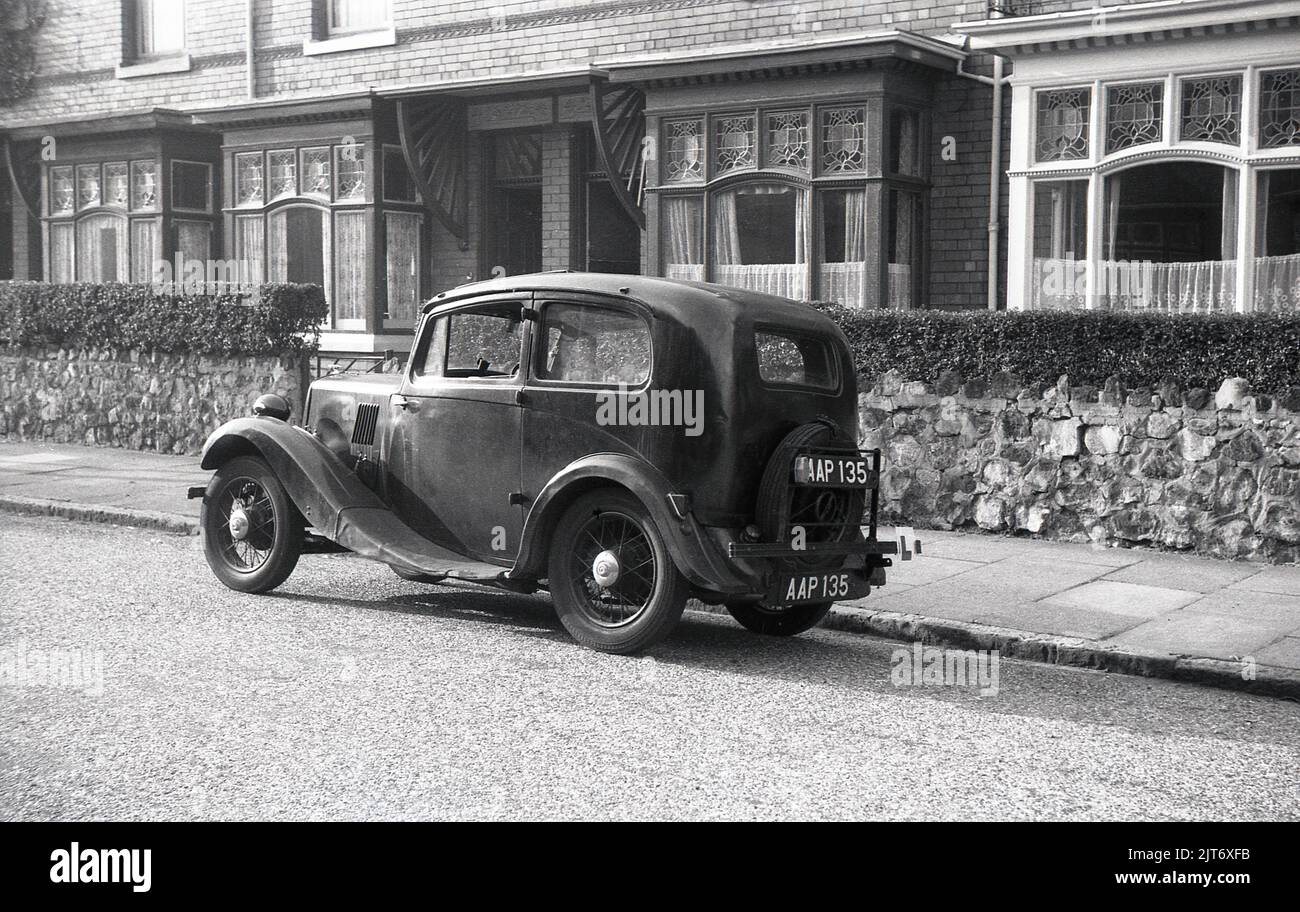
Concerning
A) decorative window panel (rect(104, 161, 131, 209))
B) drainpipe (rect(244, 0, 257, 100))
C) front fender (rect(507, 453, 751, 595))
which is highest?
drainpipe (rect(244, 0, 257, 100))

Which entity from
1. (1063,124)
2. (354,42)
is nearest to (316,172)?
(354,42)

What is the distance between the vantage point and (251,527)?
28.3 ft

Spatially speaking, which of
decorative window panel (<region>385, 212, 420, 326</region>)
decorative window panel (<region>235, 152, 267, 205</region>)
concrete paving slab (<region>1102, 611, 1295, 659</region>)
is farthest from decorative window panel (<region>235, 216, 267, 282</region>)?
concrete paving slab (<region>1102, 611, 1295, 659</region>)

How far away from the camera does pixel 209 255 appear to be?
20.6 metres

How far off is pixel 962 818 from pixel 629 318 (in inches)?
136

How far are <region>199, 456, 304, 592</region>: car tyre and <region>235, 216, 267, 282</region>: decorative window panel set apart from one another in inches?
439

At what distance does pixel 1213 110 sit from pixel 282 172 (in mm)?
11750

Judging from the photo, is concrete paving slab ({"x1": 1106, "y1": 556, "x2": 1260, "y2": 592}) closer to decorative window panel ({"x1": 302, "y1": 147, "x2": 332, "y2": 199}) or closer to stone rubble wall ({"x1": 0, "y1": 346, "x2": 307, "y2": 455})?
stone rubble wall ({"x1": 0, "y1": 346, "x2": 307, "y2": 455})

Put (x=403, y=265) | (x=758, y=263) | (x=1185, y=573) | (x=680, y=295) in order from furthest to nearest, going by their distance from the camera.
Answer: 1. (x=403, y=265)
2. (x=758, y=263)
3. (x=1185, y=573)
4. (x=680, y=295)

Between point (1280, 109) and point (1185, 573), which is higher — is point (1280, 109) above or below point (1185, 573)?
above

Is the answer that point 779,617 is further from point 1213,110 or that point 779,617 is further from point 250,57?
point 250,57

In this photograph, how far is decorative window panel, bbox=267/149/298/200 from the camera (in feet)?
62.3

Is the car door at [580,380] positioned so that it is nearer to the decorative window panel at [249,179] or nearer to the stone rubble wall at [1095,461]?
the stone rubble wall at [1095,461]
